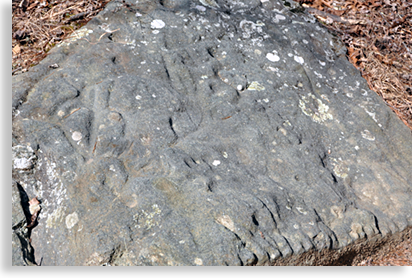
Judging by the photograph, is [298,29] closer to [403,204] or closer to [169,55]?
[169,55]

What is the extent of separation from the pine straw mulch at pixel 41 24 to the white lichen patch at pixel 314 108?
2.15m

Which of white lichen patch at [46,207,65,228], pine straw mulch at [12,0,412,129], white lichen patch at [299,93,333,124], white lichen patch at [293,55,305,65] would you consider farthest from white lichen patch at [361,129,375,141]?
white lichen patch at [46,207,65,228]

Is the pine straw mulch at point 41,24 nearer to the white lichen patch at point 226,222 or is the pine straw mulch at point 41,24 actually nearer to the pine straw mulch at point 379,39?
the white lichen patch at point 226,222

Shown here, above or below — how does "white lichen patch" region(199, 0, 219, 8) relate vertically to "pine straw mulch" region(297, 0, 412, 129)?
above

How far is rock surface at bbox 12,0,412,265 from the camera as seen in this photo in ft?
6.42

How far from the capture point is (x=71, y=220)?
1.99 m

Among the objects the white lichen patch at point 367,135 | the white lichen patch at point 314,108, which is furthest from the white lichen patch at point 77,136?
the white lichen patch at point 367,135

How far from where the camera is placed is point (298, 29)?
3607mm

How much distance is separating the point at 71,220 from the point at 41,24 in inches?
75.6

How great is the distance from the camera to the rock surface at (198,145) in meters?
1.96

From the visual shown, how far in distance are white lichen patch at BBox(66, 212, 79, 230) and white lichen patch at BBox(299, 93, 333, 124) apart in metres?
2.07

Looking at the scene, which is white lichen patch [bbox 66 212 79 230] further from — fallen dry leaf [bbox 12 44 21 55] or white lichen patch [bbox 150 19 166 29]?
white lichen patch [bbox 150 19 166 29]

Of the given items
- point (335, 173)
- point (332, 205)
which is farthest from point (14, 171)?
point (335, 173)

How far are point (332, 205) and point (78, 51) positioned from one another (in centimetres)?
242
